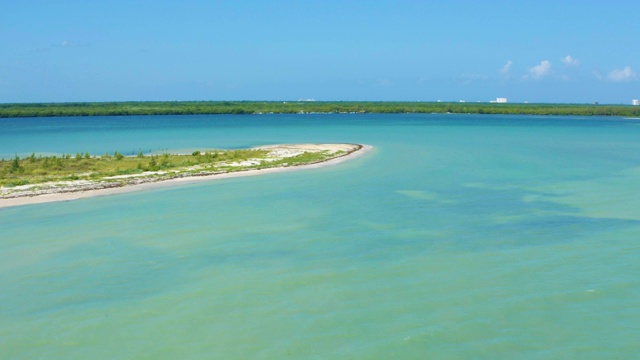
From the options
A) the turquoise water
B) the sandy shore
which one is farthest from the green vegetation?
the turquoise water

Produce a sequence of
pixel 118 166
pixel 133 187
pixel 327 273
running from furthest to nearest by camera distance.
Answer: pixel 118 166, pixel 133 187, pixel 327 273

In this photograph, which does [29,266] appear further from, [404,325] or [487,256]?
[487,256]

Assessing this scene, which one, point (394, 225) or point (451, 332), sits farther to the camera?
point (394, 225)

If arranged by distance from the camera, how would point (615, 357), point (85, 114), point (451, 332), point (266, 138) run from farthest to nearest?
point (85, 114), point (266, 138), point (451, 332), point (615, 357)

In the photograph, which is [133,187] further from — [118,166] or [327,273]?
[327,273]

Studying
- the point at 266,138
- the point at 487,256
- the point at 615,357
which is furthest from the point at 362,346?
the point at 266,138

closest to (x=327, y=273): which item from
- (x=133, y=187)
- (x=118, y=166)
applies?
(x=133, y=187)

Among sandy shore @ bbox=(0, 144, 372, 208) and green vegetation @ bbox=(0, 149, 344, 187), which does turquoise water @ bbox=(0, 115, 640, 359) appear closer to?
sandy shore @ bbox=(0, 144, 372, 208)
